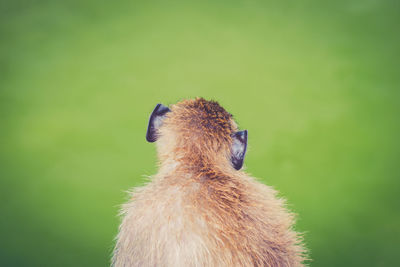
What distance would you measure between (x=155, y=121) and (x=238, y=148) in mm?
160

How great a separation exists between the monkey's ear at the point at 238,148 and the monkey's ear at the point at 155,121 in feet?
0.45

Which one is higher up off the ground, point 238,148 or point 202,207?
point 238,148

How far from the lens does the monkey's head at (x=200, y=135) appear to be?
2.62 feet

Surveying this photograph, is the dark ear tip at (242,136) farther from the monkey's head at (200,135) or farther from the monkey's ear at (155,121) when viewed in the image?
the monkey's ear at (155,121)

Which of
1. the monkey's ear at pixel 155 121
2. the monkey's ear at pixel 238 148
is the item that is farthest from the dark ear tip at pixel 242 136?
the monkey's ear at pixel 155 121

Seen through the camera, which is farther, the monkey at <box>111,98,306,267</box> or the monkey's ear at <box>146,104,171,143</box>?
the monkey's ear at <box>146,104,171,143</box>

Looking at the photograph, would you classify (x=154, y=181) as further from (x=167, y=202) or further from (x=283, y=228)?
(x=283, y=228)

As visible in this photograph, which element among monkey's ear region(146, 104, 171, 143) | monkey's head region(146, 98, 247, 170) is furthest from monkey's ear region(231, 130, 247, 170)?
monkey's ear region(146, 104, 171, 143)

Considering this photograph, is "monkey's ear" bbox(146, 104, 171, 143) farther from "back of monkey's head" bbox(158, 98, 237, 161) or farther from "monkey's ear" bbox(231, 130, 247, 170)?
"monkey's ear" bbox(231, 130, 247, 170)

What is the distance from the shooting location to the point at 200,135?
80cm

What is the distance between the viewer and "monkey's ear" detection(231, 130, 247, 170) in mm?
806

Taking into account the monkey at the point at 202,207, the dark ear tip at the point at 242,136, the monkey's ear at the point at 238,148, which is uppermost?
the dark ear tip at the point at 242,136

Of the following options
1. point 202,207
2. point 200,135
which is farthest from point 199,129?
point 202,207

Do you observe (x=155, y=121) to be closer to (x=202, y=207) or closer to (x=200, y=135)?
(x=200, y=135)
